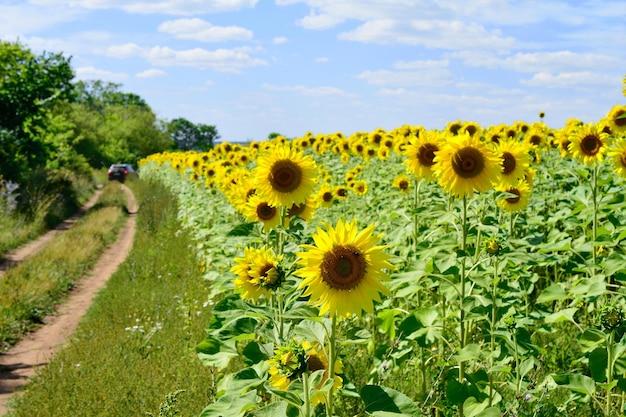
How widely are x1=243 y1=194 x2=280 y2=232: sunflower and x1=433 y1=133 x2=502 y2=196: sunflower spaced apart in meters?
1.15

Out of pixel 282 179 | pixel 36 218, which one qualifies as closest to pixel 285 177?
pixel 282 179

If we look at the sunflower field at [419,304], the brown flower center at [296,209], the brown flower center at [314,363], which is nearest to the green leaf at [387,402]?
the sunflower field at [419,304]

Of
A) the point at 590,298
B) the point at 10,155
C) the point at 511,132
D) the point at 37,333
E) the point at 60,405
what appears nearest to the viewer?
the point at 590,298

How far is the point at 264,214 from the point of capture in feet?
16.0

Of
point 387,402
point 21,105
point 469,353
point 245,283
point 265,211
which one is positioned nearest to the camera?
point 387,402

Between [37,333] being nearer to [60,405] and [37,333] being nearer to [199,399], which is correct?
[60,405]

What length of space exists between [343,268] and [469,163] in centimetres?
159

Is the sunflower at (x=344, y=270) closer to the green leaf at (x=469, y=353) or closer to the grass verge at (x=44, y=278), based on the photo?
the green leaf at (x=469, y=353)

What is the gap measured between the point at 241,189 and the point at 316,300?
249 centimetres

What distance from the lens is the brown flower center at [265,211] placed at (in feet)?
16.0

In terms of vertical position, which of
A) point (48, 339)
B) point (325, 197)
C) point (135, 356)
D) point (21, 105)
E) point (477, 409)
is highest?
point (21, 105)

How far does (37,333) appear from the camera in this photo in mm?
9852

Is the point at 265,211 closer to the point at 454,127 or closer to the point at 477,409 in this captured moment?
the point at 477,409

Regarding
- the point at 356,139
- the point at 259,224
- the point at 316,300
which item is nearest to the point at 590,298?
the point at 259,224
